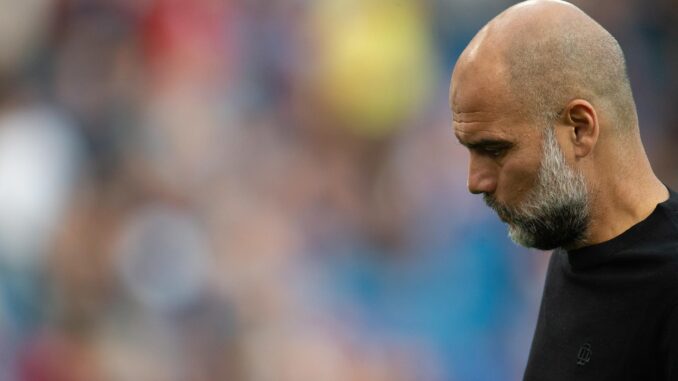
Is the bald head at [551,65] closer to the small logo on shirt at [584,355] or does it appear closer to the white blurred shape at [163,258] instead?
the small logo on shirt at [584,355]

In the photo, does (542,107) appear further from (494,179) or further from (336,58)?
(336,58)

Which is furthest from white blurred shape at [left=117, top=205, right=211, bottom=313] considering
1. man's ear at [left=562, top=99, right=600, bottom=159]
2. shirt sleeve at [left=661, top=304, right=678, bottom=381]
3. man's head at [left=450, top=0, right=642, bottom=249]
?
shirt sleeve at [left=661, top=304, right=678, bottom=381]

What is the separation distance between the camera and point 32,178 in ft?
14.6

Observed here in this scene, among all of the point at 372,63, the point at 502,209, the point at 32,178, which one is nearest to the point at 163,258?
the point at 32,178

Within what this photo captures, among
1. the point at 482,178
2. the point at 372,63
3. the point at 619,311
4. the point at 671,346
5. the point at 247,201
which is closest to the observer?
the point at 671,346

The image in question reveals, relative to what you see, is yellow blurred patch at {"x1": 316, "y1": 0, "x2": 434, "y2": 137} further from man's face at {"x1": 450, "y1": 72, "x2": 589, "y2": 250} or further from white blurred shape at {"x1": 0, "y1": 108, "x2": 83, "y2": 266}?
man's face at {"x1": 450, "y1": 72, "x2": 589, "y2": 250}

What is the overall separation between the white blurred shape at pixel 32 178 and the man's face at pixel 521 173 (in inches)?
111

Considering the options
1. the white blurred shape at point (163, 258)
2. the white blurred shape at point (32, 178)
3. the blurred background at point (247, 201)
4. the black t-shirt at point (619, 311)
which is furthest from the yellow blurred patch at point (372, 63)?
the black t-shirt at point (619, 311)

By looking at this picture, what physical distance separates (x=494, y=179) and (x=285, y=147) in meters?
2.90

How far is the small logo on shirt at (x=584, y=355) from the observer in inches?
78.5

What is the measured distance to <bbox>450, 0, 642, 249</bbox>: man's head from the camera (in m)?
1.96

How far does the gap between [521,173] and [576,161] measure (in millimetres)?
104

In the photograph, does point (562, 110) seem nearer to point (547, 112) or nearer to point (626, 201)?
point (547, 112)

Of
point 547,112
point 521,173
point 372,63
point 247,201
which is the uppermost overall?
point 372,63
